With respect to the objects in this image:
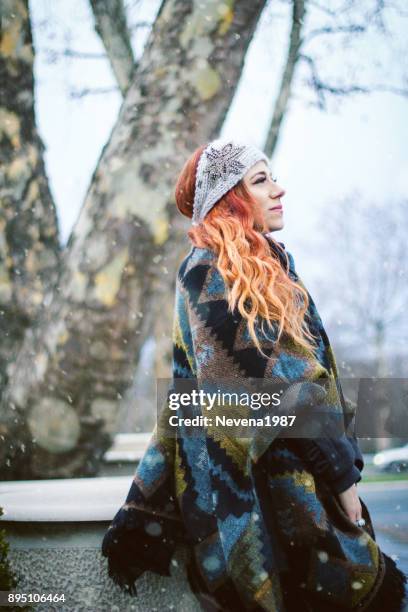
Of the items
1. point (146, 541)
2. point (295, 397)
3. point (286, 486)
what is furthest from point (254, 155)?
point (146, 541)

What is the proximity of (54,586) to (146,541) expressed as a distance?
0.39 meters

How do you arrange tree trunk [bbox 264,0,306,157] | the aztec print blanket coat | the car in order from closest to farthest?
1. the aztec print blanket coat
2. the car
3. tree trunk [bbox 264,0,306,157]

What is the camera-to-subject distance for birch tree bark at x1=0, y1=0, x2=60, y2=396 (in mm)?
3119

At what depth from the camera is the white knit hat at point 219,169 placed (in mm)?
1543

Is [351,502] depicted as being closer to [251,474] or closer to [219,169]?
[251,474]

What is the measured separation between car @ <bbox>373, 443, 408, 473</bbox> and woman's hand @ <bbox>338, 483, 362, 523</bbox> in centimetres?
123

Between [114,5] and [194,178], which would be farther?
[114,5]

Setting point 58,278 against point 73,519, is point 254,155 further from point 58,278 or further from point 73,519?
point 58,278

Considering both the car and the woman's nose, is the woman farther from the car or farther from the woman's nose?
the car

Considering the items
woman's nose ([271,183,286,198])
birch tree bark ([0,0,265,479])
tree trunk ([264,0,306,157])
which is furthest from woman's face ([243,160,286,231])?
tree trunk ([264,0,306,157])

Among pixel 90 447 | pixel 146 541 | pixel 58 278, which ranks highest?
pixel 58 278

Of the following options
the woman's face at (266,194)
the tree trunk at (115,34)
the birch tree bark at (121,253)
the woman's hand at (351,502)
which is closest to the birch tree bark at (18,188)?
the birch tree bark at (121,253)

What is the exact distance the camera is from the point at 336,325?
22.8ft

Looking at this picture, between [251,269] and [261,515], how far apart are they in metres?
0.61
